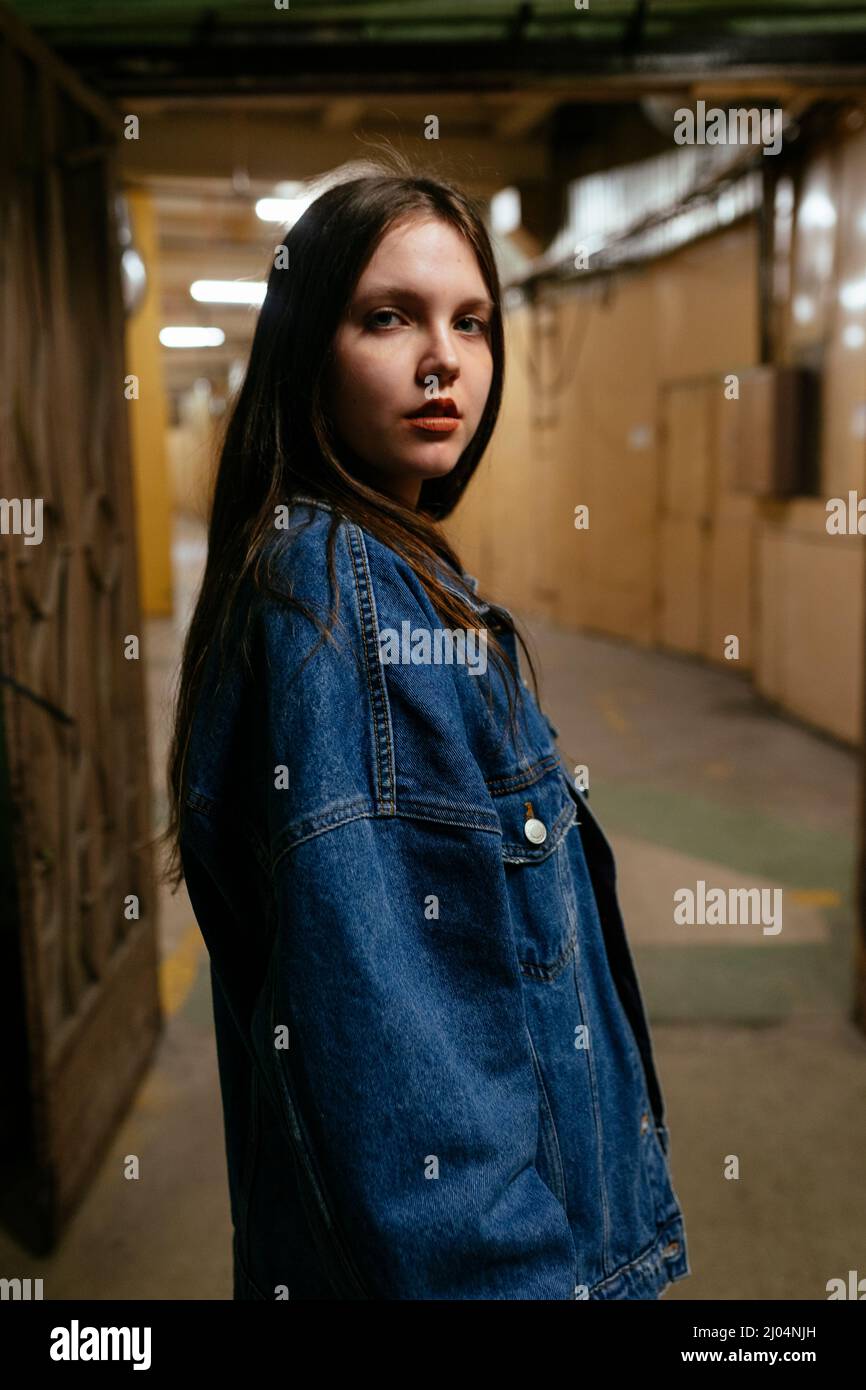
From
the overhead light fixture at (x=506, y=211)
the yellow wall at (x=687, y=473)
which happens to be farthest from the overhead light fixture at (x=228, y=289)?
the overhead light fixture at (x=506, y=211)

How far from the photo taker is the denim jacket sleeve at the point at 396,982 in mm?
906

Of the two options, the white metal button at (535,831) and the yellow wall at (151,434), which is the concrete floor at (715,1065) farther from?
the yellow wall at (151,434)

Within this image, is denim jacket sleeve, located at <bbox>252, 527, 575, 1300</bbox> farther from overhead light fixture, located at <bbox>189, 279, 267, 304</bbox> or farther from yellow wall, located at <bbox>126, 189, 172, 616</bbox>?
yellow wall, located at <bbox>126, 189, 172, 616</bbox>

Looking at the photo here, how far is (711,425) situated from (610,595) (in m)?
2.25

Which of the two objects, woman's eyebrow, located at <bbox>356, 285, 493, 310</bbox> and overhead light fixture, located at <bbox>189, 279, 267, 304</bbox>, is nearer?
woman's eyebrow, located at <bbox>356, 285, 493, 310</bbox>

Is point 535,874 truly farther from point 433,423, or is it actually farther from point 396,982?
point 433,423

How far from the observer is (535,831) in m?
1.13

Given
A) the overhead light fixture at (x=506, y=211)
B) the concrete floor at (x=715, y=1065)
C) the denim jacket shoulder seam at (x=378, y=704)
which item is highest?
the overhead light fixture at (x=506, y=211)

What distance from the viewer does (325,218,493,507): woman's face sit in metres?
1.09

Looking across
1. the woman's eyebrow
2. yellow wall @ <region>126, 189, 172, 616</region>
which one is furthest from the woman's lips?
yellow wall @ <region>126, 189, 172, 616</region>

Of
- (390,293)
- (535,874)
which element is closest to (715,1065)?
(535,874)

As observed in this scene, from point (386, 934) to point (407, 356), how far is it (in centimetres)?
54
